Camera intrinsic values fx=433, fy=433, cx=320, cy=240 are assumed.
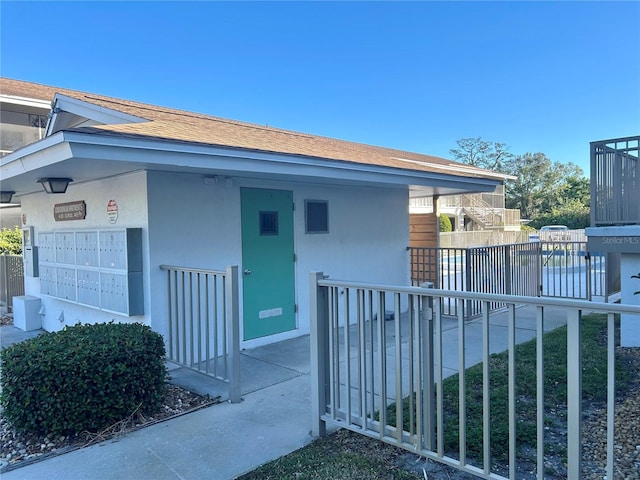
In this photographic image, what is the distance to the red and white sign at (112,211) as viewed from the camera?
5406 mm

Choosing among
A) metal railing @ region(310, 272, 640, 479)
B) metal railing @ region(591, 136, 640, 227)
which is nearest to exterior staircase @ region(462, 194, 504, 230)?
metal railing @ region(591, 136, 640, 227)

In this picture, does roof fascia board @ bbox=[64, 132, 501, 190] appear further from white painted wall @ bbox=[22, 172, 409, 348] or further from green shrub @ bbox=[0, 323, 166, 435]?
green shrub @ bbox=[0, 323, 166, 435]

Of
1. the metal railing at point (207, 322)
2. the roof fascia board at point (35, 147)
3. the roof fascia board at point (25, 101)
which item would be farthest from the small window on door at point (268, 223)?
the roof fascia board at point (25, 101)

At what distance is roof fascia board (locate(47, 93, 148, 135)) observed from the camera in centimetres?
534

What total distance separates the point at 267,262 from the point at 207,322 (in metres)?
2.06

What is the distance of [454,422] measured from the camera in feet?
11.2

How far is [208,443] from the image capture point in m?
3.28

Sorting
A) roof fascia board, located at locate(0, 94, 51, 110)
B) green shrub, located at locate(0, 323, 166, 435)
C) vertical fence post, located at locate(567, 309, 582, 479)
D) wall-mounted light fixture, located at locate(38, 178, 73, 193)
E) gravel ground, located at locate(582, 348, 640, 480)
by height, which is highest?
roof fascia board, located at locate(0, 94, 51, 110)

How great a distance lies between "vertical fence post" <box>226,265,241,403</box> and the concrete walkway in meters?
0.14

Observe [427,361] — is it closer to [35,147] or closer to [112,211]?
[35,147]

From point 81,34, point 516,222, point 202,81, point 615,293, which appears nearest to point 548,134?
point 516,222

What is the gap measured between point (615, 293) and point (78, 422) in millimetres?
10123

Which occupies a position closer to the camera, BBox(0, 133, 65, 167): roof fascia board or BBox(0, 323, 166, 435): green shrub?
BBox(0, 323, 166, 435): green shrub

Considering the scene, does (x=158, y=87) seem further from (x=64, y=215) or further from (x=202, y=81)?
(x=64, y=215)
